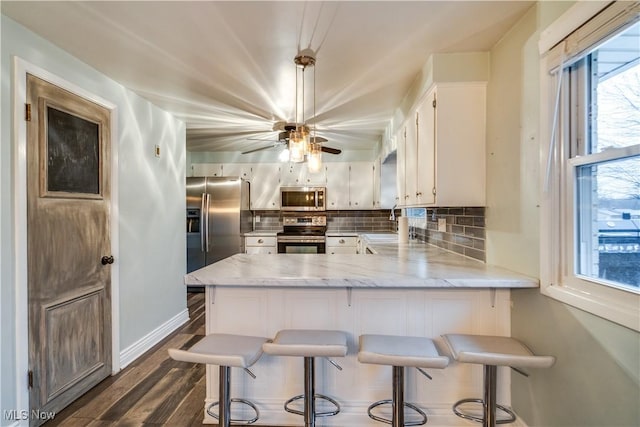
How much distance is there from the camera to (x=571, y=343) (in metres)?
1.29

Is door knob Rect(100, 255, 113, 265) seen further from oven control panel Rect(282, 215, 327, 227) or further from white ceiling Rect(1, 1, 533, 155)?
oven control panel Rect(282, 215, 327, 227)

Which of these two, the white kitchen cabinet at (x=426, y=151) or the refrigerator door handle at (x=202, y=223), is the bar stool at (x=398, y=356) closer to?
the white kitchen cabinet at (x=426, y=151)

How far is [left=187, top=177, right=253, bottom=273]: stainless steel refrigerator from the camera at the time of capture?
4.53 m

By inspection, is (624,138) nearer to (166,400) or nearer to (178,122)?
(166,400)

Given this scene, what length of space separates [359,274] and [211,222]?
3421 millimetres

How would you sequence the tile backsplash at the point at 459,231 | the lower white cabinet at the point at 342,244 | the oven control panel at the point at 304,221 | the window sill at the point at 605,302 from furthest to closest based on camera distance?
1. the oven control panel at the point at 304,221
2. the lower white cabinet at the point at 342,244
3. the tile backsplash at the point at 459,231
4. the window sill at the point at 605,302

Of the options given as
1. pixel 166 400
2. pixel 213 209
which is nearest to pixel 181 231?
pixel 213 209

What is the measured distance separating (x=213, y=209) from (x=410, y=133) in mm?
3142

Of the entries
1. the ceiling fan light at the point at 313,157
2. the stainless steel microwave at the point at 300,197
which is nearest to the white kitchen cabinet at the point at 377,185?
the stainless steel microwave at the point at 300,197

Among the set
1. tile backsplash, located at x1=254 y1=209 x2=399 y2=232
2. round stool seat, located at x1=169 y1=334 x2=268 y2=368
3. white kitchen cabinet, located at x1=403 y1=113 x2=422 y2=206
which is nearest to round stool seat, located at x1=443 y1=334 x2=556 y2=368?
round stool seat, located at x1=169 y1=334 x2=268 y2=368

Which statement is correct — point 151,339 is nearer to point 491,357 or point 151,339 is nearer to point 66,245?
point 66,245

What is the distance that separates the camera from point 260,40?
6.00 ft

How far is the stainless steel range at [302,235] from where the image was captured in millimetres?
4746

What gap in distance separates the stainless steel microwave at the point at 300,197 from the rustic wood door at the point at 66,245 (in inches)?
110
